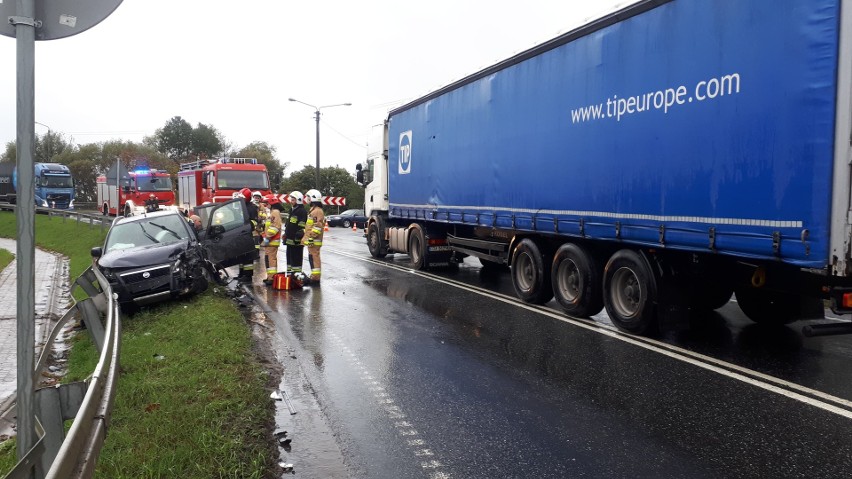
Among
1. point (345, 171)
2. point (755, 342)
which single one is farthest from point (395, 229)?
point (345, 171)

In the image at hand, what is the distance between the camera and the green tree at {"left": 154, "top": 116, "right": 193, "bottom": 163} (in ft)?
278

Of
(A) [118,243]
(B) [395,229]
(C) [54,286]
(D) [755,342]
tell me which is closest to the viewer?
(D) [755,342]

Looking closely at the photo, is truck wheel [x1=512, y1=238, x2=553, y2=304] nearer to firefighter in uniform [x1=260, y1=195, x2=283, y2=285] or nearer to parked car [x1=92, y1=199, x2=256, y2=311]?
firefighter in uniform [x1=260, y1=195, x2=283, y2=285]

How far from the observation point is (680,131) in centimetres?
689

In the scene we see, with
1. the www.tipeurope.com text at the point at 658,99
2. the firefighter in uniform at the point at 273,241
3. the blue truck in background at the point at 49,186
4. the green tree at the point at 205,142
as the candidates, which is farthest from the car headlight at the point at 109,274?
the green tree at the point at 205,142

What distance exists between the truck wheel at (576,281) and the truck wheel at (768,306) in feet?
5.50

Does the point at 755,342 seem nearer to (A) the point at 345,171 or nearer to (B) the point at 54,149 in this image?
(A) the point at 345,171

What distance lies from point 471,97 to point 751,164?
627 centimetres

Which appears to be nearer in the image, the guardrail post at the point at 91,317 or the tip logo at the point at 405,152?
the guardrail post at the point at 91,317

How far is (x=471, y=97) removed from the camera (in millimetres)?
11656

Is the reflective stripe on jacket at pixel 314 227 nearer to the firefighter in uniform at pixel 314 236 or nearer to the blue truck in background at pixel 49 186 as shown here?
the firefighter in uniform at pixel 314 236

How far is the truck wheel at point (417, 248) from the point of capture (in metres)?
14.5

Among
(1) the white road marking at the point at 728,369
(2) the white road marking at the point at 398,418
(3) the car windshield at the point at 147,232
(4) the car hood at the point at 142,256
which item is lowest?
(2) the white road marking at the point at 398,418

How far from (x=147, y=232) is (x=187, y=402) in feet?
21.9
